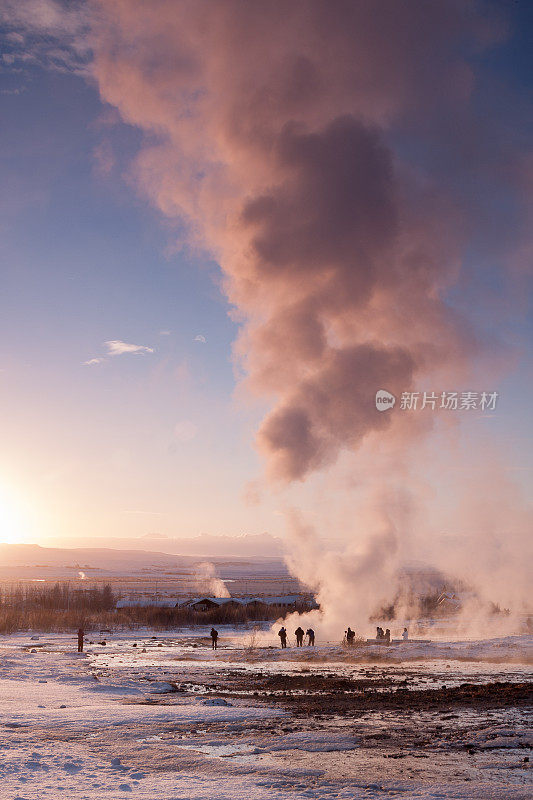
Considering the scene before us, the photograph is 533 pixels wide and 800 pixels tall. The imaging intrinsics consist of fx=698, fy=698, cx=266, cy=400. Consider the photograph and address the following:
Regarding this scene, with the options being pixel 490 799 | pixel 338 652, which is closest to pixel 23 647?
pixel 338 652

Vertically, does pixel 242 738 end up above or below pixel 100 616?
above

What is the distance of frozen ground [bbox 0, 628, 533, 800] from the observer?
927cm

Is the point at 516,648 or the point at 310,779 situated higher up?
the point at 310,779

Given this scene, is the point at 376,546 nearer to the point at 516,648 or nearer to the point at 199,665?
the point at 516,648

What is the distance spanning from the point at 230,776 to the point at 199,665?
68.7ft

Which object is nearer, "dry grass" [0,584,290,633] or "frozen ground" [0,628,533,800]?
"frozen ground" [0,628,533,800]

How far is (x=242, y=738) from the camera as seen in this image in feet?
42.7

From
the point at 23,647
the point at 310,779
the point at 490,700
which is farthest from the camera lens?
the point at 23,647

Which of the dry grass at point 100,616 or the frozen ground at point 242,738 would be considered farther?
the dry grass at point 100,616

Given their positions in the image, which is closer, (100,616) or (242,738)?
(242,738)

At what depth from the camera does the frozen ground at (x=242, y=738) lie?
9273 mm

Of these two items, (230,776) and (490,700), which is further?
(490,700)

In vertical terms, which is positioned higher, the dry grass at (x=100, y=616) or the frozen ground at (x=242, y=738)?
the frozen ground at (x=242, y=738)

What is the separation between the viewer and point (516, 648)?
3322 centimetres
